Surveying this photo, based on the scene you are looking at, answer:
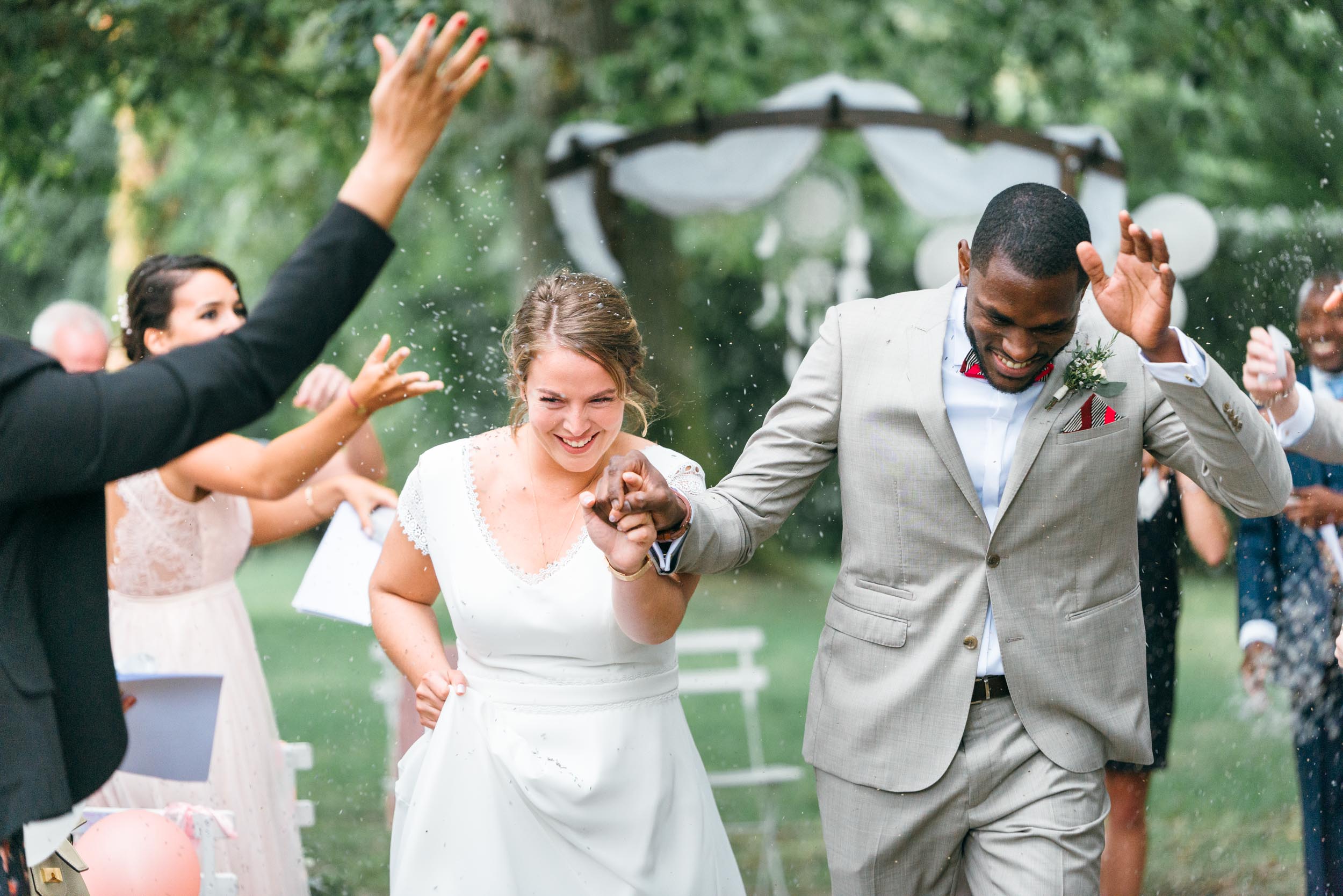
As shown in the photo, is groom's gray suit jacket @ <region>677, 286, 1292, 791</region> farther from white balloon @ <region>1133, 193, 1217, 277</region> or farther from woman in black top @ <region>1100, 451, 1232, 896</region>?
white balloon @ <region>1133, 193, 1217, 277</region>

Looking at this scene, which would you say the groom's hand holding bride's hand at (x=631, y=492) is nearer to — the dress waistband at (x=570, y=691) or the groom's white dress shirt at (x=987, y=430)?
the dress waistband at (x=570, y=691)

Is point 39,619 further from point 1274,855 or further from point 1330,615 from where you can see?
point 1274,855

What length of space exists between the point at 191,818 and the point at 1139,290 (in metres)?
2.95

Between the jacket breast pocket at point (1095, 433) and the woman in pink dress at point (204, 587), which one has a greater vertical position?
the jacket breast pocket at point (1095, 433)

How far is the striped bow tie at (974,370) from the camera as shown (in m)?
3.02

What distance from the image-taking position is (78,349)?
5.25 m

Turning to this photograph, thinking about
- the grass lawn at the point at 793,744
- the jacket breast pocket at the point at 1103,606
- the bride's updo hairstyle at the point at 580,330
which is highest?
the bride's updo hairstyle at the point at 580,330

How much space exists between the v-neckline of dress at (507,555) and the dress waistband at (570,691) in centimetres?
24

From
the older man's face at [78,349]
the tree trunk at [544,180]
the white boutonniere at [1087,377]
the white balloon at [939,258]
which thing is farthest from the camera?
the tree trunk at [544,180]

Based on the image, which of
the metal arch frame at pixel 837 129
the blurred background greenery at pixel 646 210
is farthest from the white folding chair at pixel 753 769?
the metal arch frame at pixel 837 129

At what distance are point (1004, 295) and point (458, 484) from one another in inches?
53.9

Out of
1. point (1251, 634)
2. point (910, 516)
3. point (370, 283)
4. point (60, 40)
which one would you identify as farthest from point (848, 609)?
point (60, 40)

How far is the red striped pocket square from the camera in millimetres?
2980

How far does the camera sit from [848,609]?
123 inches
